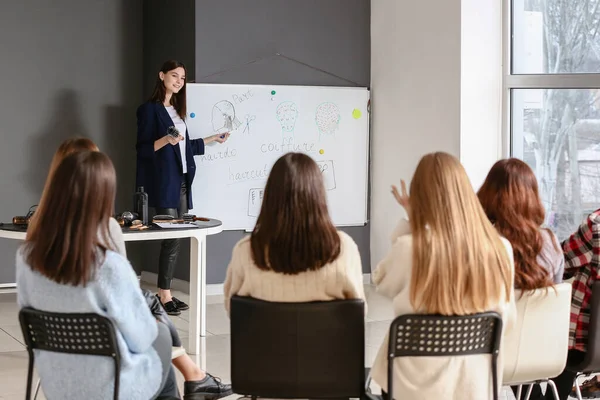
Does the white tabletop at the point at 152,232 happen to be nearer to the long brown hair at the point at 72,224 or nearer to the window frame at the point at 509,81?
the long brown hair at the point at 72,224

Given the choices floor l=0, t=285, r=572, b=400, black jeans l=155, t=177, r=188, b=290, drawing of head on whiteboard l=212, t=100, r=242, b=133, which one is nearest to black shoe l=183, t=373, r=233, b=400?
floor l=0, t=285, r=572, b=400

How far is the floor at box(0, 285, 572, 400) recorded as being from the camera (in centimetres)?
415

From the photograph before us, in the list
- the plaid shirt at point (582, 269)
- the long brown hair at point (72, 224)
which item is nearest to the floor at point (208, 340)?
the plaid shirt at point (582, 269)

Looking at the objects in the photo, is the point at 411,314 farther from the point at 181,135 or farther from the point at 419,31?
the point at 419,31

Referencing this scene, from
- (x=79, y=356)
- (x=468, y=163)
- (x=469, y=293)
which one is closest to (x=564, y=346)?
(x=469, y=293)

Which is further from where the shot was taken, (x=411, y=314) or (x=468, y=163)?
(x=468, y=163)

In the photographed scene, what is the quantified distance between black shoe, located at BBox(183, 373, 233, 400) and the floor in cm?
24

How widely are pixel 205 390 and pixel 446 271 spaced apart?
5.12ft

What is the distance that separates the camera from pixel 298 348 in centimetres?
244

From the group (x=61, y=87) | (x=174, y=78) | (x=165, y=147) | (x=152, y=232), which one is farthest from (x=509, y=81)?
(x=61, y=87)

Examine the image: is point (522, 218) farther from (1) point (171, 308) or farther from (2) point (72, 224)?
(1) point (171, 308)

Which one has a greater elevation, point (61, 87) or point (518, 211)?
point (61, 87)

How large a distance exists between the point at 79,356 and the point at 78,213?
1.43 ft

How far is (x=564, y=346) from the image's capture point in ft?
9.09
